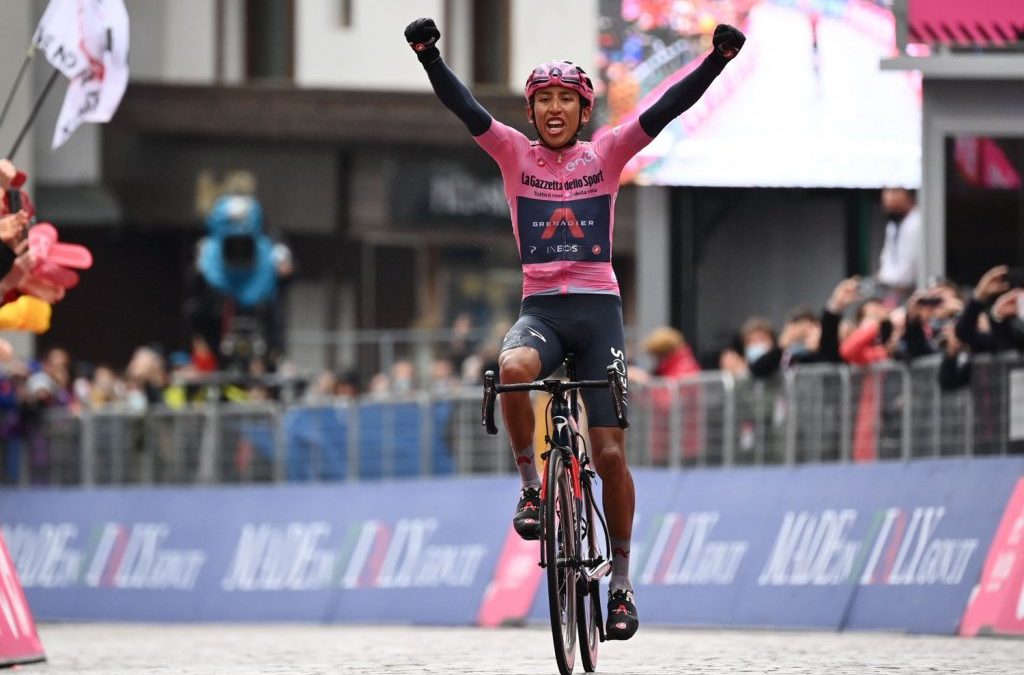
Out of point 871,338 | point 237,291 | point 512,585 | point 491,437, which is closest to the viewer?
point 871,338

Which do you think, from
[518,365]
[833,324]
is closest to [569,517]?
[518,365]

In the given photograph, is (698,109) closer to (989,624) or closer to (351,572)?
(351,572)

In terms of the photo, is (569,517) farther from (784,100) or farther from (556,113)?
(784,100)

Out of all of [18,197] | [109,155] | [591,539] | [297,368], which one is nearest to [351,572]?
[18,197]

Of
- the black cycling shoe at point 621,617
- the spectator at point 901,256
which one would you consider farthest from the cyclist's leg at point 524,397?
the spectator at point 901,256

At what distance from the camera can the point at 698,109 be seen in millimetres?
24234

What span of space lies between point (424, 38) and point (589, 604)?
7.89 ft

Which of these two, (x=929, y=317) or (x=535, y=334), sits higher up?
(x=535, y=334)

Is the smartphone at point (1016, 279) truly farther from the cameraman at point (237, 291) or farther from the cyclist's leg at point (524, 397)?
the cameraman at point (237, 291)

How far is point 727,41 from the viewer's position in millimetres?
10188

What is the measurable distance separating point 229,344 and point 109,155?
30.3 ft

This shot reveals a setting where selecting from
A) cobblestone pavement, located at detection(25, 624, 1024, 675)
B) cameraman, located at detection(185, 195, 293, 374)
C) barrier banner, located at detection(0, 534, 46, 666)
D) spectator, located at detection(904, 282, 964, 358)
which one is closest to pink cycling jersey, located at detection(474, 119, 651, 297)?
cobblestone pavement, located at detection(25, 624, 1024, 675)

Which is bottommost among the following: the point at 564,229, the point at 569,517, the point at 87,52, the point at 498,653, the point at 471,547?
the point at 471,547

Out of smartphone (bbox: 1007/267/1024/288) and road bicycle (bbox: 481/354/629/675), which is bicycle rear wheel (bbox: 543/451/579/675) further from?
smartphone (bbox: 1007/267/1024/288)
